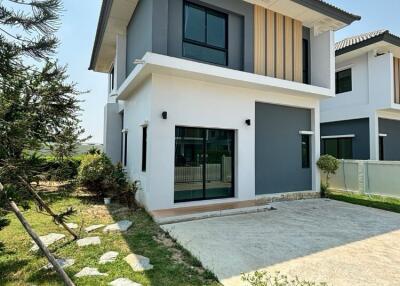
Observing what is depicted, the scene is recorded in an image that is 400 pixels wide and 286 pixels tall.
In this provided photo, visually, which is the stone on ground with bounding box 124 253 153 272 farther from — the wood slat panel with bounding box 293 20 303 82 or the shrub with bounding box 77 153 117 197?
the wood slat panel with bounding box 293 20 303 82

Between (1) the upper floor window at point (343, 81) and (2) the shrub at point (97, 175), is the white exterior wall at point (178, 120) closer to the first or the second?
(2) the shrub at point (97, 175)

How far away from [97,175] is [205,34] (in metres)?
7.31

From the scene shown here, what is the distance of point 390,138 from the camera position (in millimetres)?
18562

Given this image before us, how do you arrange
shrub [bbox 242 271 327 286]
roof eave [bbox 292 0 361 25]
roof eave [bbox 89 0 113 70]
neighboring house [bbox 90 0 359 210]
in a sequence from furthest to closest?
roof eave [bbox 89 0 113 70], roof eave [bbox 292 0 361 25], neighboring house [bbox 90 0 359 210], shrub [bbox 242 271 327 286]

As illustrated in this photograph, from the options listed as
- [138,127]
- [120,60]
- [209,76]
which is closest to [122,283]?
[138,127]

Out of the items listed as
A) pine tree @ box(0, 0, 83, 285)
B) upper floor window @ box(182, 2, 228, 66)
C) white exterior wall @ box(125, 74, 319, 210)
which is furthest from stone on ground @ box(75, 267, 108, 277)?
upper floor window @ box(182, 2, 228, 66)

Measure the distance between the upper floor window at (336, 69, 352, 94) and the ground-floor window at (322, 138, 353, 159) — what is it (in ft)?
12.0

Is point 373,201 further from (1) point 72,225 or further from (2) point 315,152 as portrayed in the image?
(1) point 72,225

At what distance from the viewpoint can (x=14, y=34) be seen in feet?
10.9

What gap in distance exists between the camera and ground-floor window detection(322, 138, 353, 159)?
60.2 ft

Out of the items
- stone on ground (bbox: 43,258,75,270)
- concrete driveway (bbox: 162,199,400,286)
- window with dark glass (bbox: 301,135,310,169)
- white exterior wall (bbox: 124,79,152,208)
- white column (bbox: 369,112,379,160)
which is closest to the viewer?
concrete driveway (bbox: 162,199,400,286)

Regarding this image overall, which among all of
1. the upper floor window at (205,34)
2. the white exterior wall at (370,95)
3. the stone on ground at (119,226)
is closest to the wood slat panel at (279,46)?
the upper floor window at (205,34)

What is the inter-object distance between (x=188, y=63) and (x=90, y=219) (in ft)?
20.2

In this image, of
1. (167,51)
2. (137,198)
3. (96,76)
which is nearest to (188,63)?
(167,51)
